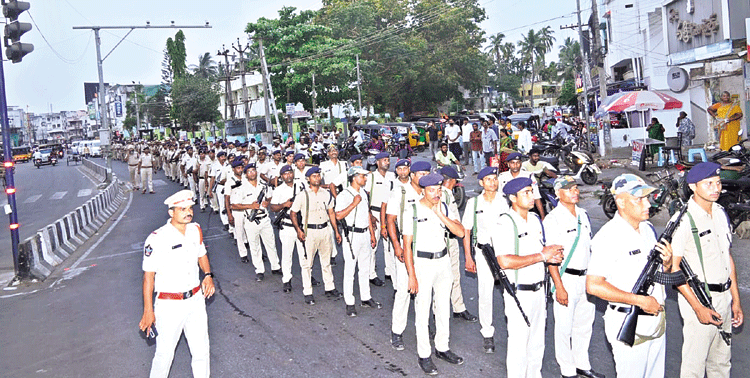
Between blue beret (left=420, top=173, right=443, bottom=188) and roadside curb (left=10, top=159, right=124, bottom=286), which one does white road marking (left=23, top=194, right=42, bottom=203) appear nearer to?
roadside curb (left=10, top=159, right=124, bottom=286)

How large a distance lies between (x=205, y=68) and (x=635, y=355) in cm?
9047

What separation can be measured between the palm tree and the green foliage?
17.5 m

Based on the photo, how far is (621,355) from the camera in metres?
4.45

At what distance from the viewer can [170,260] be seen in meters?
5.83

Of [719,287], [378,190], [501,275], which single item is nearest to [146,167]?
[378,190]

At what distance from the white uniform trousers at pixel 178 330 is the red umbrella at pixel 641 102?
1947 cm

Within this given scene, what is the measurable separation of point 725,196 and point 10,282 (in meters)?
12.4

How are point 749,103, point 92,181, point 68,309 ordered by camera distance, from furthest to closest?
point 92,181
point 749,103
point 68,309

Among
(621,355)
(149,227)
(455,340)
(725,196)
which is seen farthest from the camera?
(149,227)

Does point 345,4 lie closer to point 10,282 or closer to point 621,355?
point 10,282

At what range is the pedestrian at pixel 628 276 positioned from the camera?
174 inches

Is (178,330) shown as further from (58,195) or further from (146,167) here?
(58,195)

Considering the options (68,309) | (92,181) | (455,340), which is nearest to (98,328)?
(68,309)

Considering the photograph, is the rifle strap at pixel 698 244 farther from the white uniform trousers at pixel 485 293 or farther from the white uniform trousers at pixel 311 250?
the white uniform trousers at pixel 311 250
